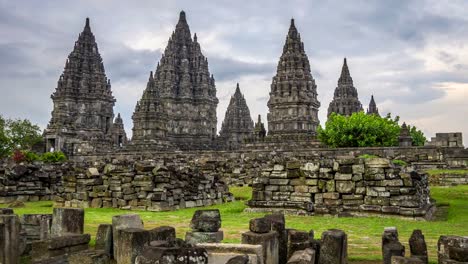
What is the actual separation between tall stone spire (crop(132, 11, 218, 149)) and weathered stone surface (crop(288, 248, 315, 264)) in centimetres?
5657

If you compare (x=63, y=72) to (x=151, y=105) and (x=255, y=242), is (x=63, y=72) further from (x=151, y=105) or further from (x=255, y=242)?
(x=255, y=242)

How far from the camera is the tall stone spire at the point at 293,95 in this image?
50.0 metres

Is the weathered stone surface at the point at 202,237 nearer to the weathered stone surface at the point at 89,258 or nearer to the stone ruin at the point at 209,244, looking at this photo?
the stone ruin at the point at 209,244

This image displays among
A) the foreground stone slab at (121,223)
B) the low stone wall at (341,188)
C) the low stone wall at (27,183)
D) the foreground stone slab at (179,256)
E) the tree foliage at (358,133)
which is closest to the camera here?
the foreground stone slab at (179,256)

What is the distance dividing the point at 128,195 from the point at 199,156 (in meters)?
21.8

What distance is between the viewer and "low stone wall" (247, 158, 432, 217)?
12.6 meters

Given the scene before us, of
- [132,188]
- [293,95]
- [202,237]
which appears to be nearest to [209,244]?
[202,237]

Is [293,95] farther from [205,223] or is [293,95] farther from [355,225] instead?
[205,223]

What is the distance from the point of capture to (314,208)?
43.5 ft

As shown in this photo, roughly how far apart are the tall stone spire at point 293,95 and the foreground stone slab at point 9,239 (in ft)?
141

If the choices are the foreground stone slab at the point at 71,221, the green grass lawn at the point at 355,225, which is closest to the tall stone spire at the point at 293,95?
the green grass lawn at the point at 355,225

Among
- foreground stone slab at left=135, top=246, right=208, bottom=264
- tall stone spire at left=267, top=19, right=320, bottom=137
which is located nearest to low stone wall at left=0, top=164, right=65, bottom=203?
foreground stone slab at left=135, top=246, right=208, bottom=264

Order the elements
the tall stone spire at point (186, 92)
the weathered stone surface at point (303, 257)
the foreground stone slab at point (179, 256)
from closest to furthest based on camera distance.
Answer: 1. the foreground stone slab at point (179, 256)
2. the weathered stone surface at point (303, 257)
3. the tall stone spire at point (186, 92)

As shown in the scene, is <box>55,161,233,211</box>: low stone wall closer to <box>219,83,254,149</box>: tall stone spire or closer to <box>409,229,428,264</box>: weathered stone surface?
<box>409,229,428,264</box>: weathered stone surface
